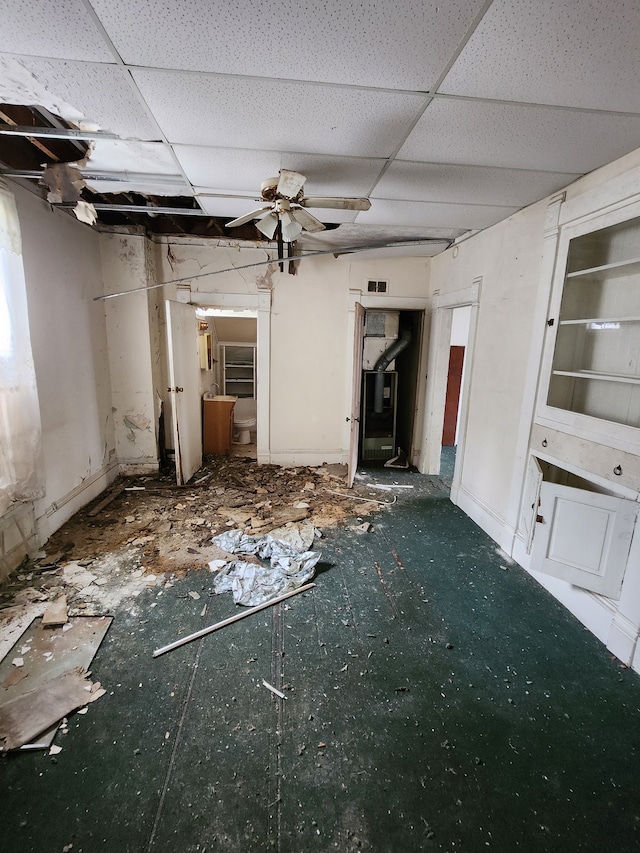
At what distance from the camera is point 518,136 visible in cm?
189

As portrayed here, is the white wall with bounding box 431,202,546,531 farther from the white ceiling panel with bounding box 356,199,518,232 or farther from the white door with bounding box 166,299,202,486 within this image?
the white door with bounding box 166,299,202,486

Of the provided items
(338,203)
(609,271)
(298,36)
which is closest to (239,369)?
(338,203)

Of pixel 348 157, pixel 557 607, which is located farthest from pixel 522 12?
pixel 557 607

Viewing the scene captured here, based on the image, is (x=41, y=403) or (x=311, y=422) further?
(x=311, y=422)

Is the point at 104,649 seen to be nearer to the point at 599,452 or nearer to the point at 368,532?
the point at 368,532

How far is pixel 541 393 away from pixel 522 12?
6.71 ft

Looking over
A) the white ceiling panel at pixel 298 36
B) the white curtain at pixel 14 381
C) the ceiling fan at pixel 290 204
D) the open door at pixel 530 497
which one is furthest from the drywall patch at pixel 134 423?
the open door at pixel 530 497

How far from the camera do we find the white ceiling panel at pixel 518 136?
1.70m

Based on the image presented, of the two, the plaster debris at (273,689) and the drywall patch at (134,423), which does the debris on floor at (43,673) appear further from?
the drywall patch at (134,423)

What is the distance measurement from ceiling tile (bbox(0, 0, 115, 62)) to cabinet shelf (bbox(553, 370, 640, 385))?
2.76 meters

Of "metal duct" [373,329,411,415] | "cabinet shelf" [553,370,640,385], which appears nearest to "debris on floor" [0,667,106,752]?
"cabinet shelf" [553,370,640,385]

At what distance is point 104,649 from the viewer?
6.75 ft

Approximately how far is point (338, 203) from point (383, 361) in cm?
288

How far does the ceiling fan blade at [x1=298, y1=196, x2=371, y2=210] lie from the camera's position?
7.34ft
